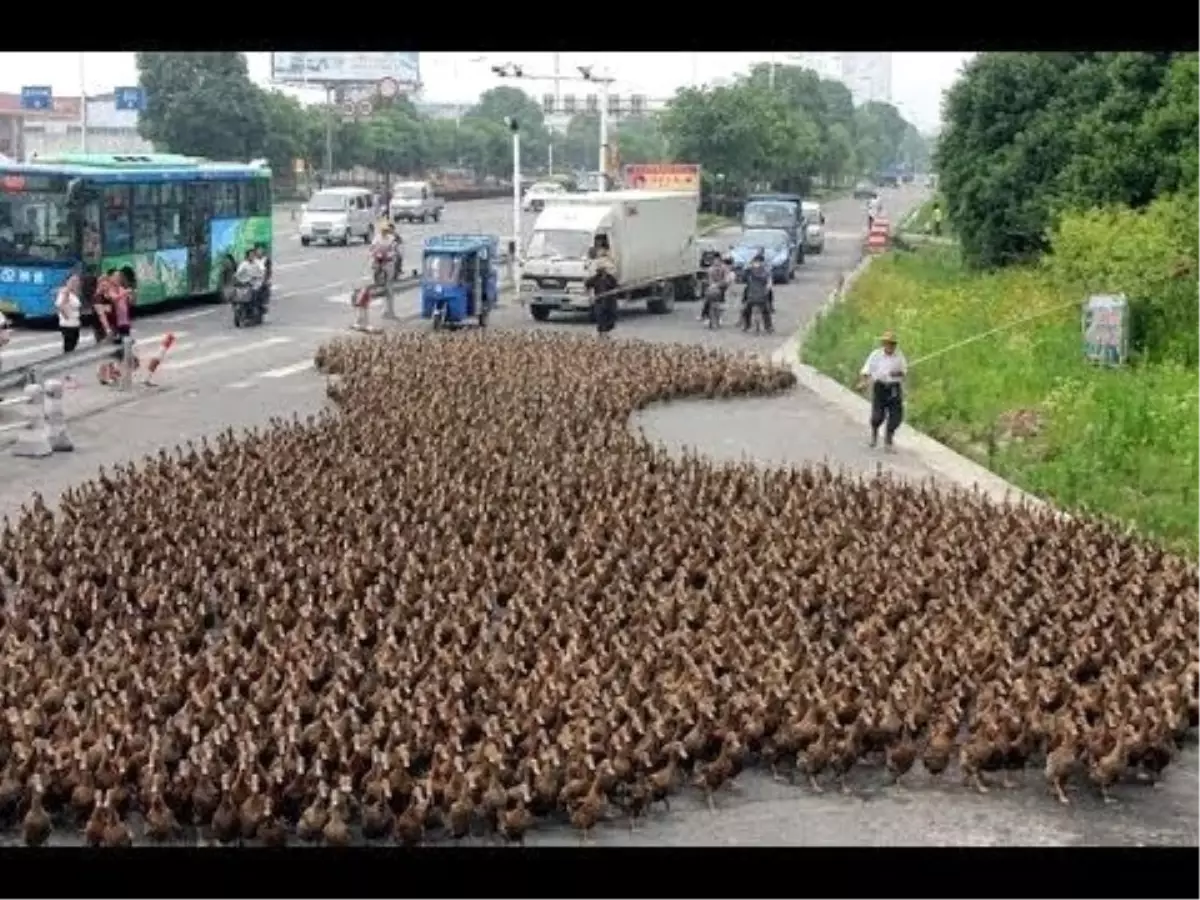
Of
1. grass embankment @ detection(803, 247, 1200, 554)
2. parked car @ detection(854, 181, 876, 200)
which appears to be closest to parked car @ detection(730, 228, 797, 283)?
grass embankment @ detection(803, 247, 1200, 554)

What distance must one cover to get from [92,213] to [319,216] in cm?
1817

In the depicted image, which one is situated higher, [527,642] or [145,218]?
[145,218]

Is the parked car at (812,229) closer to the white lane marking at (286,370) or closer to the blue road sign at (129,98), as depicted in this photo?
the blue road sign at (129,98)

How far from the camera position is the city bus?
2409 cm

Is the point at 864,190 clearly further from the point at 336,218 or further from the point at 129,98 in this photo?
the point at 129,98

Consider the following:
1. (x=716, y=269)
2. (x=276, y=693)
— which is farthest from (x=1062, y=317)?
(x=276, y=693)

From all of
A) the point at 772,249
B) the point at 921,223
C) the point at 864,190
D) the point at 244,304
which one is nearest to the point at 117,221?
the point at 244,304

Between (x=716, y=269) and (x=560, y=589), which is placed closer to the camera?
(x=560, y=589)

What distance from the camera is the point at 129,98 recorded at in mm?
41688

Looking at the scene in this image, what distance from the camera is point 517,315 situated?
29.6 meters

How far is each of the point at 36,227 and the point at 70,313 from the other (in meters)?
3.49

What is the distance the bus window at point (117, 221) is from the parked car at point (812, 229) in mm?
21756

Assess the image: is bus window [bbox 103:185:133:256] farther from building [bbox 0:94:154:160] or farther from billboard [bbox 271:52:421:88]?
building [bbox 0:94:154:160]
